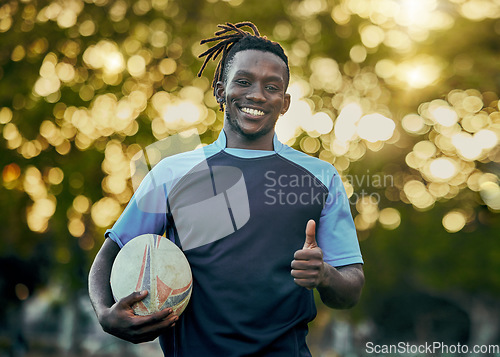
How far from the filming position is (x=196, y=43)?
13266 mm

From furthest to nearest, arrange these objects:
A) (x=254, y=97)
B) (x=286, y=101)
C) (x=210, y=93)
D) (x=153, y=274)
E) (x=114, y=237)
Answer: (x=210, y=93) → (x=286, y=101) → (x=254, y=97) → (x=114, y=237) → (x=153, y=274)

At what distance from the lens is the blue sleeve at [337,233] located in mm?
3438

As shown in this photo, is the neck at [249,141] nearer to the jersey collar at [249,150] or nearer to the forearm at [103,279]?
the jersey collar at [249,150]

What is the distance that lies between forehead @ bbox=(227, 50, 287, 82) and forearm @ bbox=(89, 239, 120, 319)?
1.33 m

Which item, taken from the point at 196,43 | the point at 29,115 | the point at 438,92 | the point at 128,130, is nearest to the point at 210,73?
the point at 196,43

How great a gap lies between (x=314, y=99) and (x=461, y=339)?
23018 millimetres

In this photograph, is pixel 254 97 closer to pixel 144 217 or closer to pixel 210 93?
pixel 144 217

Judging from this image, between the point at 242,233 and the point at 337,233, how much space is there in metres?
0.60

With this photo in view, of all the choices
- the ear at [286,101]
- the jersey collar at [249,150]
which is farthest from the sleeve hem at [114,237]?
the ear at [286,101]

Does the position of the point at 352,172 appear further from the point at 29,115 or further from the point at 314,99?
the point at 29,115

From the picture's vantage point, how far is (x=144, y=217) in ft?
11.2

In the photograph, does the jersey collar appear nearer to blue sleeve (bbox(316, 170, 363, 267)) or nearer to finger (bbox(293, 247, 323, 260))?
blue sleeve (bbox(316, 170, 363, 267))

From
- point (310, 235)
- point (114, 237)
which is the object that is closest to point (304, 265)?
point (310, 235)

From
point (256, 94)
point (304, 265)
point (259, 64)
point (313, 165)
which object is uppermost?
point (259, 64)
